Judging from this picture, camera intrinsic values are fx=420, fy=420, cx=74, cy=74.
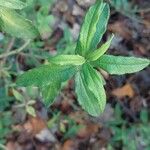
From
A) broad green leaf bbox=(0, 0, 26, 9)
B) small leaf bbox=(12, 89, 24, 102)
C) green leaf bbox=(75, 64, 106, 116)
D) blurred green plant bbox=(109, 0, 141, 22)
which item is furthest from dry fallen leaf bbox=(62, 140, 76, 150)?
broad green leaf bbox=(0, 0, 26, 9)

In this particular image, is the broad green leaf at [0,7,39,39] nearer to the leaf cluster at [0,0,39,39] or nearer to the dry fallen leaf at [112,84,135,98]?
the leaf cluster at [0,0,39,39]

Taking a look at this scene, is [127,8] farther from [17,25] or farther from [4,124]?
[17,25]

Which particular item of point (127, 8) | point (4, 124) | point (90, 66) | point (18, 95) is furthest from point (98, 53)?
point (127, 8)

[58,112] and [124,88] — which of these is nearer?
[58,112]

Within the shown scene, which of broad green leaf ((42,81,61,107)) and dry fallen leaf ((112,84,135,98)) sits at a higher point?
broad green leaf ((42,81,61,107))

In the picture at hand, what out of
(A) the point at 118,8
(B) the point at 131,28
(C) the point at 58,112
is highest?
(A) the point at 118,8

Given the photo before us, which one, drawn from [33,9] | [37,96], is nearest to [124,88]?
[37,96]

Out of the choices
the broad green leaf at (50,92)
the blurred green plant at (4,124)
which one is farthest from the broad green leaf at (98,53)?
the blurred green plant at (4,124)

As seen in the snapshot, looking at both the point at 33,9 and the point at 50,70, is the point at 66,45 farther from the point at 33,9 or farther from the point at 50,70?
the point at 50,70
